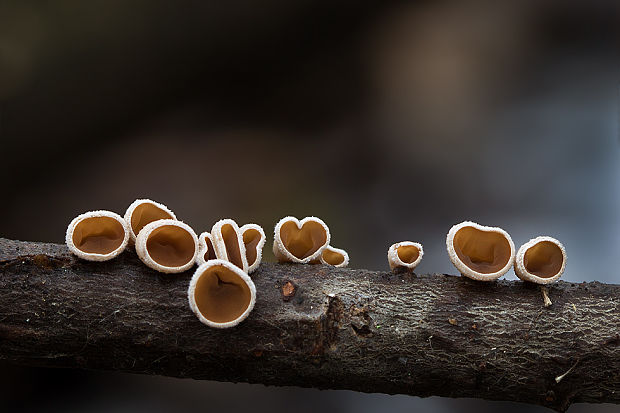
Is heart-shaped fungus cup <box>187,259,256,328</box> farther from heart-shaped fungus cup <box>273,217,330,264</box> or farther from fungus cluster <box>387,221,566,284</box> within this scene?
fungus cluster <box>387,221,566,284</box>

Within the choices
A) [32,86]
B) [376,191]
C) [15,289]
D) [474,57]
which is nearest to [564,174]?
[474,57]

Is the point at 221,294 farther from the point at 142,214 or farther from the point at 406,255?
the point at 406,255

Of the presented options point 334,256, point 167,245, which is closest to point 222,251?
point 167,245

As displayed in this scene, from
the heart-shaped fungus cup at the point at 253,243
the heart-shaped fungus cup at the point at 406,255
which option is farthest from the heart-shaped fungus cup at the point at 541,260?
the heart-shaped fungus cup at the point at 253,243

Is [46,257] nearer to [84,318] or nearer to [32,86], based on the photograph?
[84,318]

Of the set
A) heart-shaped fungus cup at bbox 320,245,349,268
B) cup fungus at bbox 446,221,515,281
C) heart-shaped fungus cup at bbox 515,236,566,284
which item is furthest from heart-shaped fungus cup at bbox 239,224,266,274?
heart-shaped fungus cup at bbox 515,236,566,284

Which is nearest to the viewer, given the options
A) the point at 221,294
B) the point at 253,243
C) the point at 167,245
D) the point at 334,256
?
the point at 221,294
